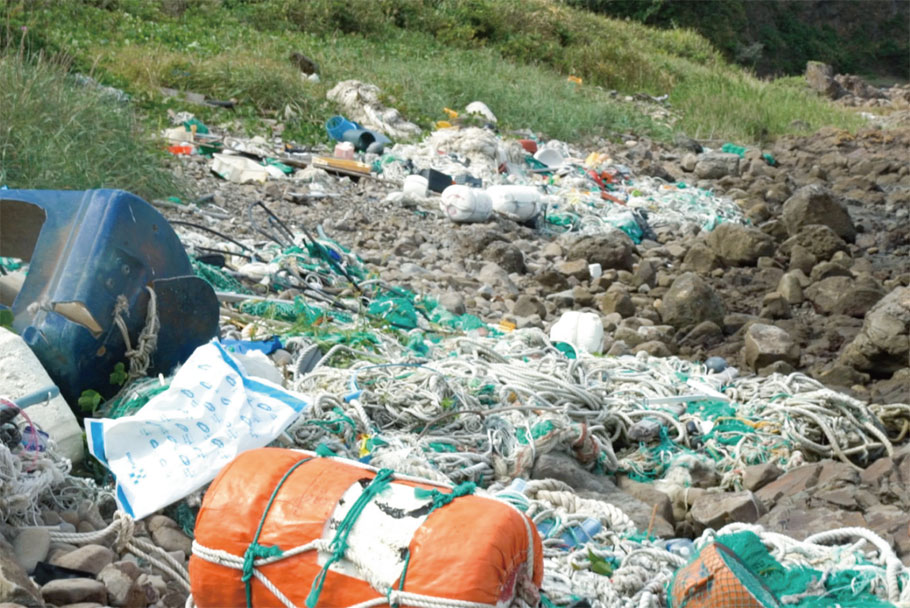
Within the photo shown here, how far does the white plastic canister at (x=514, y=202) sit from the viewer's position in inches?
356

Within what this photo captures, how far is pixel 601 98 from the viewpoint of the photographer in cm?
1692

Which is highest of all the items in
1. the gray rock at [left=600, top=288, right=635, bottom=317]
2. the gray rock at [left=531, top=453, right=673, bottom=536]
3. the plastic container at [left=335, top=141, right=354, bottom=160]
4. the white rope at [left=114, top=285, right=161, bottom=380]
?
the white rope at [left=114, top=285, right=161, bottom=380]

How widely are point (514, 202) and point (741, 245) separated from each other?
79.9 inches

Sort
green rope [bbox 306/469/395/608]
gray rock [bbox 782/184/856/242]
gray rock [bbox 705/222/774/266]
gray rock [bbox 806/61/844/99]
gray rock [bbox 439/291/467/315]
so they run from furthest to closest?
gray rock [bbox 806/61/844/99] < gray rock [bbox 782/184/856/242] < gray rock [bbox 705/222/774/266] < gray rock [bbox 439/291/467/315] < green rope [bbox 306/469/395/608]

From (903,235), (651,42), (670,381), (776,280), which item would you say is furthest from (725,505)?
(651,42)

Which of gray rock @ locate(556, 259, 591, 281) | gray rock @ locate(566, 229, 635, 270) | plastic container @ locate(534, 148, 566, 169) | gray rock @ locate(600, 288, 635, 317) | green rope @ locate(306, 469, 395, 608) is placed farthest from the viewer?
plastic container @ locate(534, 148, 566, 169)

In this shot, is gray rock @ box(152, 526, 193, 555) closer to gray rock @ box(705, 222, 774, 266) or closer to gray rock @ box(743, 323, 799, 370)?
gray rock @ box(743, 323, 799, 370)

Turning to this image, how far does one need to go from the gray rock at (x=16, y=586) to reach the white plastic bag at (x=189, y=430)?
1.86 ft

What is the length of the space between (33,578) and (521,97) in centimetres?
1233

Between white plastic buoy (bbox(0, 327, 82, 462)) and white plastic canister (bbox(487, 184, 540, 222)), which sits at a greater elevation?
white plastic buoy (bbox(0, 327, 82, 462))

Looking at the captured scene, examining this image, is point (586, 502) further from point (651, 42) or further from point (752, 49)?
point (752, 49)

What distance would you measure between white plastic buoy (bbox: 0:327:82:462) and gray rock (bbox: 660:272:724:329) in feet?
15.6

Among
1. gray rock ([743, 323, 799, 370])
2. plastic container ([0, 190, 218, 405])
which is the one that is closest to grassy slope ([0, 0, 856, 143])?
gray rock ([743, 323, 799, 370])

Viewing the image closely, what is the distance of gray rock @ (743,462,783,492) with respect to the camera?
4195 millimetres
